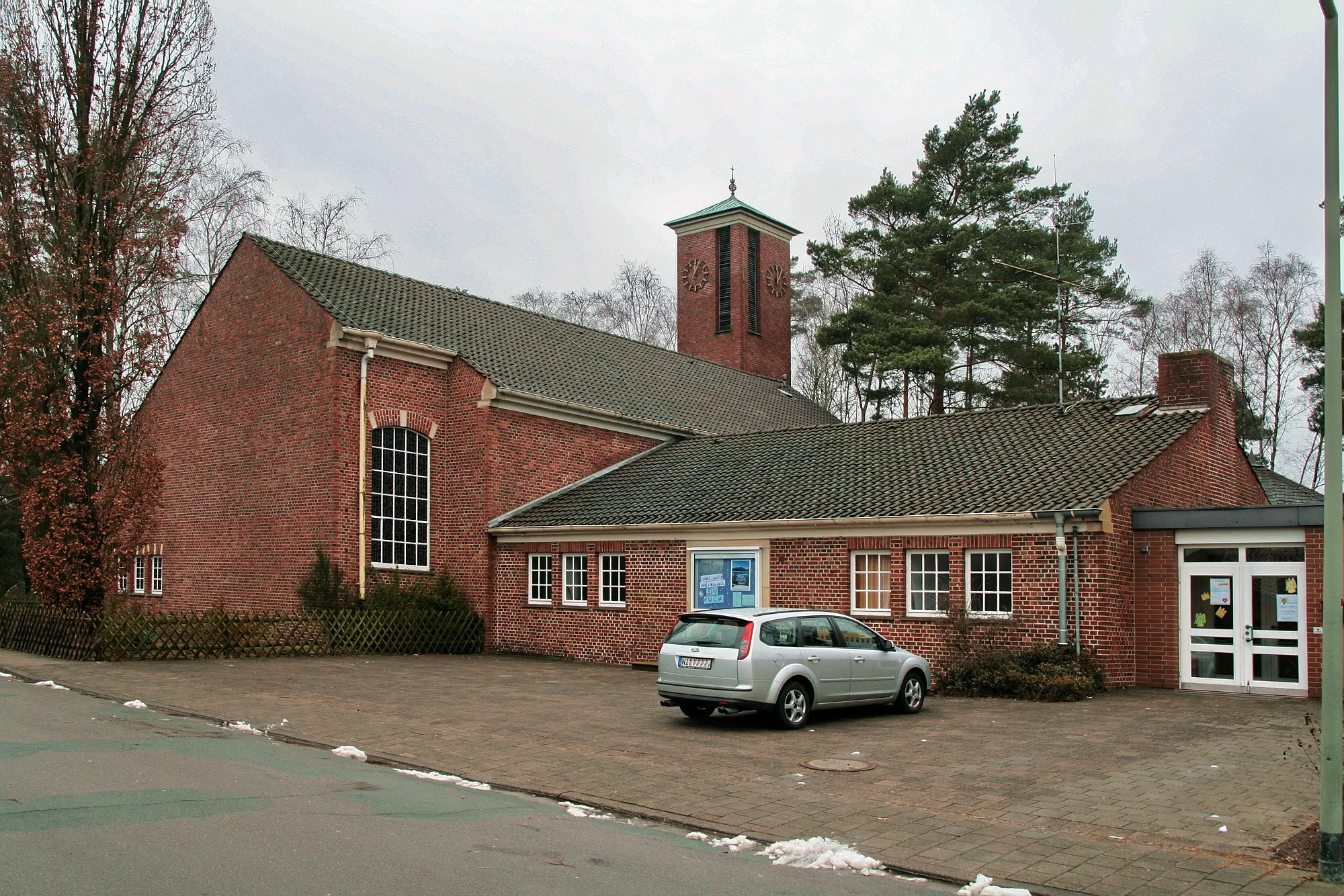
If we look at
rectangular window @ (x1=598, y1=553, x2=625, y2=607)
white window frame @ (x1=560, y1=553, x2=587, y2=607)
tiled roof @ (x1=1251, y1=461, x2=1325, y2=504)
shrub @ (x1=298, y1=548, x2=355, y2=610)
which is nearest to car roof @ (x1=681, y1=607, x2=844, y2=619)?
rectangular window @ (x1=598, y1=553, x2=625, y2=607)

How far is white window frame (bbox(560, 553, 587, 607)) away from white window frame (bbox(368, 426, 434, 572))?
389 centimetres

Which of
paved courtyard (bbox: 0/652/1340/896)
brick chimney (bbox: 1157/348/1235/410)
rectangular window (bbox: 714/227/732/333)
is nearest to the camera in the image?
paved courtyard (bbox: 0/652/1340/896)

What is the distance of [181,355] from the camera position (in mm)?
29156

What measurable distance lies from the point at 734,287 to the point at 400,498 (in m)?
20.9

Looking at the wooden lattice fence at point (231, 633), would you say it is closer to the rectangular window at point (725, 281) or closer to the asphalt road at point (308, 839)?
the asphalt road at point (308, 839)

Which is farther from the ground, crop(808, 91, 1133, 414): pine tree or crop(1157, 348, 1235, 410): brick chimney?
crop(808, 91, 1133, 414): pine tree

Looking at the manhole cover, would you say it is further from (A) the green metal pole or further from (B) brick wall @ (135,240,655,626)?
(B) brick wall @ (135,240,655,626)

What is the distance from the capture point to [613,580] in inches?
923

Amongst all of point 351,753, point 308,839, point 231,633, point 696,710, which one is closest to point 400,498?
point 231,633

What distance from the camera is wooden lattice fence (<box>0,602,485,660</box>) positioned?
19438mm

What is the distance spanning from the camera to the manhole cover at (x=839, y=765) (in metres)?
11.0

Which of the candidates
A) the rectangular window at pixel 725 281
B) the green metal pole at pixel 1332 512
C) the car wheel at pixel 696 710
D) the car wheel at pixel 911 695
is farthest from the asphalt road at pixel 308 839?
the rectangular window at pixel 725 281

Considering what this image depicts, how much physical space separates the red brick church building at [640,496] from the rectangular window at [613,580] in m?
0.05

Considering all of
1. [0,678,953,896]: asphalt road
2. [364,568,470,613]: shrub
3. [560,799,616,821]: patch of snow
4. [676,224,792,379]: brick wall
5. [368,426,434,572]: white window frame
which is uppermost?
[676,224,792,379]: brick wall
